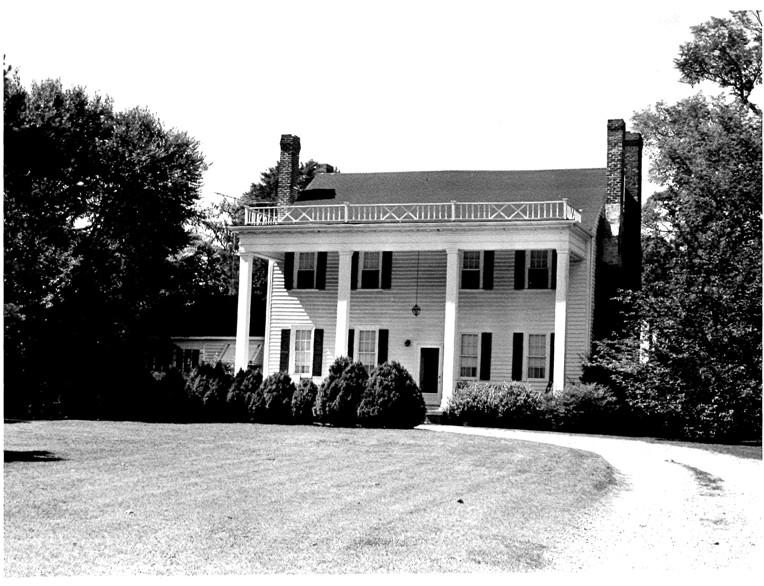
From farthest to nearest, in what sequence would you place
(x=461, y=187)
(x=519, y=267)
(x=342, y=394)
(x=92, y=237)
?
(x=461, y=187) < (x=519, y=267) < (x=92, y=237) < (x=342, y=394)

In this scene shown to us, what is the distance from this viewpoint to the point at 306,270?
32.3 meters

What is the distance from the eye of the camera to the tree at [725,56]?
27.4m

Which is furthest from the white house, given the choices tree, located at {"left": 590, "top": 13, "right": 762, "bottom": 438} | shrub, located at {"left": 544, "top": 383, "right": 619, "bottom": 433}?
tree, located at {"left": 590, "top": 13, "right": 762, "bottom": 438}

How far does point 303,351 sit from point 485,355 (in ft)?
18.7

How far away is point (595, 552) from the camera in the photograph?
8.98 m

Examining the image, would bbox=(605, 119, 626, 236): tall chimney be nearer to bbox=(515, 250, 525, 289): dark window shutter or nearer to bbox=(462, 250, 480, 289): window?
bbox=(515, 250, 525, 289): dark window shutter

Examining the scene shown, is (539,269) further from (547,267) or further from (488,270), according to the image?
(488,270)

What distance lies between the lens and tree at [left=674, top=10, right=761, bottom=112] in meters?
27.4

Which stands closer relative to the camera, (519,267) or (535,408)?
(535,408)

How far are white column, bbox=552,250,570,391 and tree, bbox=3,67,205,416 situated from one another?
10131mm

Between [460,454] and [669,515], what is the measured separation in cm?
602

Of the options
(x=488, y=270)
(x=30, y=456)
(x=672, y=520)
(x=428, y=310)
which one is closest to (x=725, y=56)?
(x=488, y=270)

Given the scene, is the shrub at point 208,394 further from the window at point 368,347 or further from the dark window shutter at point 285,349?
the window at point 368,347

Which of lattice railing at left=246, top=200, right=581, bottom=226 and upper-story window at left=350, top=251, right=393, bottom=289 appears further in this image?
upper-story window at left=350, top=251, right=393, bottom=289
